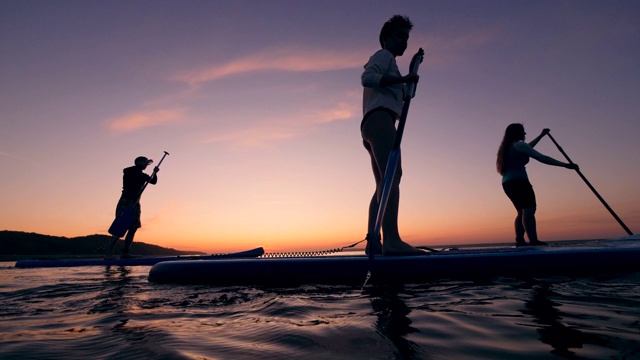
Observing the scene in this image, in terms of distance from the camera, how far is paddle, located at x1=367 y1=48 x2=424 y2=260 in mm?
3582

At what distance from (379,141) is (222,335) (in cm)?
314

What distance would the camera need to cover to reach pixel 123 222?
9.62 metres

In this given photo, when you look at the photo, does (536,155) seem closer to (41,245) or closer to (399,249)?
(399,249)

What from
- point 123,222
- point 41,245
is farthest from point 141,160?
point 41,245

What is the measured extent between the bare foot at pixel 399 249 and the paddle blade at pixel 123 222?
310 inches

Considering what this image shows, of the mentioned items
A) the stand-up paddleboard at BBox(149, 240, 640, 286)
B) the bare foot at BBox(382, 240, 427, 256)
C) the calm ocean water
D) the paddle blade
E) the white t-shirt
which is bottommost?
the calm ocean water

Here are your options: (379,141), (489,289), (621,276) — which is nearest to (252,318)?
(489,289)

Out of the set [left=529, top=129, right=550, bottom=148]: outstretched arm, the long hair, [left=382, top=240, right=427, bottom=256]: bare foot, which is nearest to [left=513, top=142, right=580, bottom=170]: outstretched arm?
the long hair

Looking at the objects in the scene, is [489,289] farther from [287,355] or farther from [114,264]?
[114,264]

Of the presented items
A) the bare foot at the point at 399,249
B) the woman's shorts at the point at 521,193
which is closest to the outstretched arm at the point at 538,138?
the woman's shorts at the point at 521,193

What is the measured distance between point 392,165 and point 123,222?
8325 millimetres

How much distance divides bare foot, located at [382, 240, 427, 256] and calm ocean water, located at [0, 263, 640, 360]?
2.89 feet

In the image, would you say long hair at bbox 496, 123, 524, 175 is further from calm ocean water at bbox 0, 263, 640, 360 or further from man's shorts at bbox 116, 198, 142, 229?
man's shorts at bbox 116, 198, 142, 229

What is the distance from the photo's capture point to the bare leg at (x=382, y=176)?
4.09m
